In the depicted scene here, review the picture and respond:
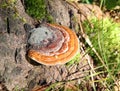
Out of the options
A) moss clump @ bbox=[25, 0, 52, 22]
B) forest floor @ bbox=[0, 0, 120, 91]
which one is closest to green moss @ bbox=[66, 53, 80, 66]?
forest floor @ bbox=[0, 0, 120, 91]

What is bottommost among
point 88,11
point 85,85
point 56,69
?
point 85,85

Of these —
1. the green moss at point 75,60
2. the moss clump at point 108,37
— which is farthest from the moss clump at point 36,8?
the moss clump at point 108,37

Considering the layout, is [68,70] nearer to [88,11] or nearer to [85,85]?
[85,85]

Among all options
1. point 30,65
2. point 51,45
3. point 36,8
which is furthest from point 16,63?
point 36,8

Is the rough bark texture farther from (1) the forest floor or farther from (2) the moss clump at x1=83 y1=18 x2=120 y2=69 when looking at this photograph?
(2) the moss clump at x1=83 y1=18 x2=120 y2=69

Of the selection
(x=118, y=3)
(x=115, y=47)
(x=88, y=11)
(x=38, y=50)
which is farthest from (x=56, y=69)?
(x=118, y=3)

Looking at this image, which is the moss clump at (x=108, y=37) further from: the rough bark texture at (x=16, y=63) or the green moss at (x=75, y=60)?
the rough bark texture at (x=16, y=63)
